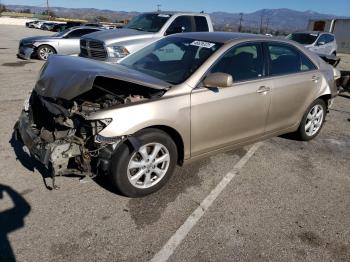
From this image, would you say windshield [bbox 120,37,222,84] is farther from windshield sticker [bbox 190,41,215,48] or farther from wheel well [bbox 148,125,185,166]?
wheel well [bbox 148,125,185,166]

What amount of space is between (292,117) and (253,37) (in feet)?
4.50

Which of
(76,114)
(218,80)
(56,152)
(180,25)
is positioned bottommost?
(56,152)

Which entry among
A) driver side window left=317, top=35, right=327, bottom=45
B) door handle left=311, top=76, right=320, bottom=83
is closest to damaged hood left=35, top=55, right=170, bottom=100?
door handle left=311, top=76, right=320, bottom=83

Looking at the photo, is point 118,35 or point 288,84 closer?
point 288,84

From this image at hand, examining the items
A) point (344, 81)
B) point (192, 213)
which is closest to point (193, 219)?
point (192, 213)

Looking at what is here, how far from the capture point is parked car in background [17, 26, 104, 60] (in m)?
13.7

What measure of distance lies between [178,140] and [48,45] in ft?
39.0

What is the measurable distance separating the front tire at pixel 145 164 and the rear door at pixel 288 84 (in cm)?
170

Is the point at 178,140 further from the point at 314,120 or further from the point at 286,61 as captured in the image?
the point at 314,120

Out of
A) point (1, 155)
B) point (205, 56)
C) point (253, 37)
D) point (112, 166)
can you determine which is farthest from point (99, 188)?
point (253, 37)

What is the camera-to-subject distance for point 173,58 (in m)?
4.44

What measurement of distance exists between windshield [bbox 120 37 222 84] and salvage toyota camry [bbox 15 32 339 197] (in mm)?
15

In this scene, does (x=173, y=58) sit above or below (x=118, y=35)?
above

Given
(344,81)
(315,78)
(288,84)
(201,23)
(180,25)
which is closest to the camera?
(288,84)
